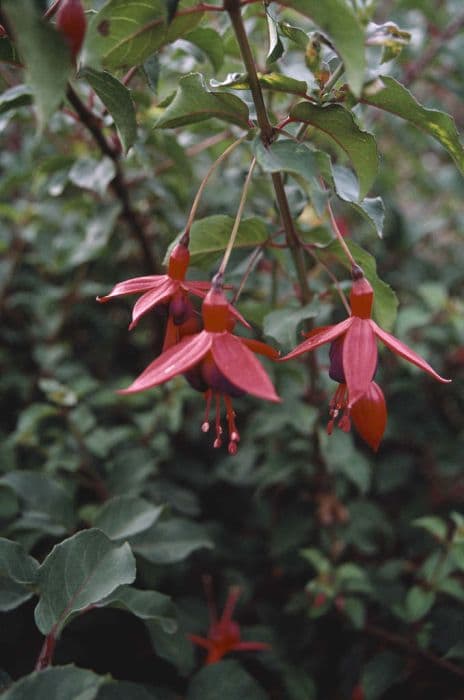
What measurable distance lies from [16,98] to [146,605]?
0.61 metres

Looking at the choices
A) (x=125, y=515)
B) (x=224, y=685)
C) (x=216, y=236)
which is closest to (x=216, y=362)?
(x=216, y=236)

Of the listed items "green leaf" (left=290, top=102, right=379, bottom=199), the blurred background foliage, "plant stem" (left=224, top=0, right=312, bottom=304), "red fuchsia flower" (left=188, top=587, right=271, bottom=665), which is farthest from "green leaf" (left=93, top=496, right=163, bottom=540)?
"green leaf" (left=290, top=102, right=379, bottom=199)

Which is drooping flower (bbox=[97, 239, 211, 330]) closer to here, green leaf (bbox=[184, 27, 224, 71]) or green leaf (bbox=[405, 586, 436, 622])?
green leaf (bbox=[184, 27, 224, 71])

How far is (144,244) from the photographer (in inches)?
42.0

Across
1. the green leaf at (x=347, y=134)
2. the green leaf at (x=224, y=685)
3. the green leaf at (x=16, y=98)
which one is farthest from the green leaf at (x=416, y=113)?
the green leaf at (x=224, y=685)

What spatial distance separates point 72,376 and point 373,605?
0.71 meters

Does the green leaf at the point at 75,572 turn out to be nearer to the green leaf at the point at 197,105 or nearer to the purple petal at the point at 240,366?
the purple petal at the point at 240,366

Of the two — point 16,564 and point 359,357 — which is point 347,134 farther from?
point 16,564

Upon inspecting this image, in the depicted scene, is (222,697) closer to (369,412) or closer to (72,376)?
(369,412)

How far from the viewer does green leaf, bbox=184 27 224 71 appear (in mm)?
720

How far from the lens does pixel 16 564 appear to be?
0.66 m

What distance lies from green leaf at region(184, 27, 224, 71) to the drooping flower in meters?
0.27

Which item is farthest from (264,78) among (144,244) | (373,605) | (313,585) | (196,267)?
(373,605)

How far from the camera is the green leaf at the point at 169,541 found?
0.85 metres
